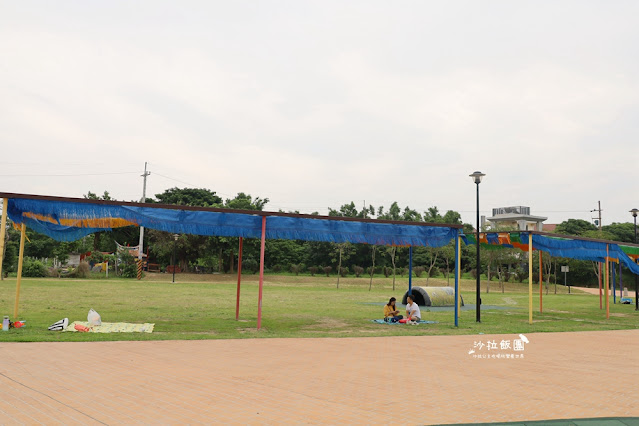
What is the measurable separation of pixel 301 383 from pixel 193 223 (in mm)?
7511

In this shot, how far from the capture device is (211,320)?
15.5 meters

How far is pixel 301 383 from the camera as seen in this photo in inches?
284

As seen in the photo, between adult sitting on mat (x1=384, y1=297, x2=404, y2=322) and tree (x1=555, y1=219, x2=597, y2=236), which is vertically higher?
tree (x1=555, y1=219, x2=597, y2=236)

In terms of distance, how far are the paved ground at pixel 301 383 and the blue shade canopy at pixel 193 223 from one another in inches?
147

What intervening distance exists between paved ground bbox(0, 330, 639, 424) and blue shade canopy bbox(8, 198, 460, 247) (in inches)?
147

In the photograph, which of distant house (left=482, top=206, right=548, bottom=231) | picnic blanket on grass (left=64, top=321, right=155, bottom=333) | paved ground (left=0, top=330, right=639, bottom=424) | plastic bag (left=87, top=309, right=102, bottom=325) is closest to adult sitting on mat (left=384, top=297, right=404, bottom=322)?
paved ground (left=0, top=330, right=639, bottom=424)

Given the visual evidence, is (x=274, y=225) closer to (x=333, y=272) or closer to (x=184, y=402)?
(x=184, y=402)

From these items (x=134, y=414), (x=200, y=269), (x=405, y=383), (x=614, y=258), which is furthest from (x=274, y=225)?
(x=200, y=269)

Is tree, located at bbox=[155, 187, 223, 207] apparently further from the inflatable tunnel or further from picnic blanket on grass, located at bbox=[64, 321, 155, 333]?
picnic blanket on grass, located at bbox=[64, 321, 155, 333]

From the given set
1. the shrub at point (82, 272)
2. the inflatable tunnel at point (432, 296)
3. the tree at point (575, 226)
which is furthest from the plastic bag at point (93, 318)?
the tree at point (575, 226)

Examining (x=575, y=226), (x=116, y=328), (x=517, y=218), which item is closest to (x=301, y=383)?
(x=116, y=328)

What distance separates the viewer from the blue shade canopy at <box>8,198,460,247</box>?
41.2 ft

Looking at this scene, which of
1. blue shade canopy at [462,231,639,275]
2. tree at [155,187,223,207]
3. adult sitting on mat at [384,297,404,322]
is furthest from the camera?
tree at [155,187,223,207]

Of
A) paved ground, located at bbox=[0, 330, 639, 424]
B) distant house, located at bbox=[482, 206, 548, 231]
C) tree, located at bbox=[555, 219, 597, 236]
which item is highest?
distant house, located at bbox=[482, 206, 548, 231]
